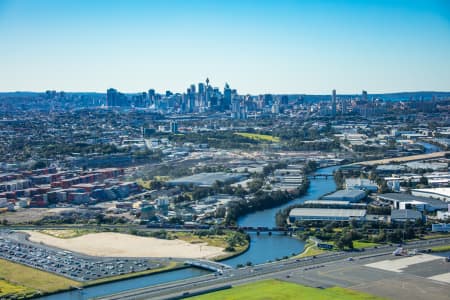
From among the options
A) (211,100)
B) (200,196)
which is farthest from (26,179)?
(211,100)

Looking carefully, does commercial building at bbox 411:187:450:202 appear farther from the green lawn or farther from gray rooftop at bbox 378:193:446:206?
the green lawn

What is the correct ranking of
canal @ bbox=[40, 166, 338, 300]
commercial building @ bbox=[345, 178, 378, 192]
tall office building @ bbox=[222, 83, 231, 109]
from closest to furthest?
1. canal @ bbox=[40, 166, 338, 300]
2. commercial building @ bbox=[345, 178, 378, 192]
3. tall office building @ bbox=[222, 83, 231, 109]

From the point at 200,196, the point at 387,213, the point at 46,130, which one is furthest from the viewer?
the point at 46,130

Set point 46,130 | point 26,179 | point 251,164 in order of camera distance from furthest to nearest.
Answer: point 46,130
point 251,164
point 26,179

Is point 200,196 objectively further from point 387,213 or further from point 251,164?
point 251,164

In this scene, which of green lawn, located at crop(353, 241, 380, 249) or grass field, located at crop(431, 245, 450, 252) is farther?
green lawn, located at crop(353, 241, 380, 249)

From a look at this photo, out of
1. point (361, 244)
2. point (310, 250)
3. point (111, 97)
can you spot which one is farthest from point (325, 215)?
point (111, 97)

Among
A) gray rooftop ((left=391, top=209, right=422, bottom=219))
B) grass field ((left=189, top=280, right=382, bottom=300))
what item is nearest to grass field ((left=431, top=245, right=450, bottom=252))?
gray rooftop ((left=391, top=209, right=422, bottom=219))
